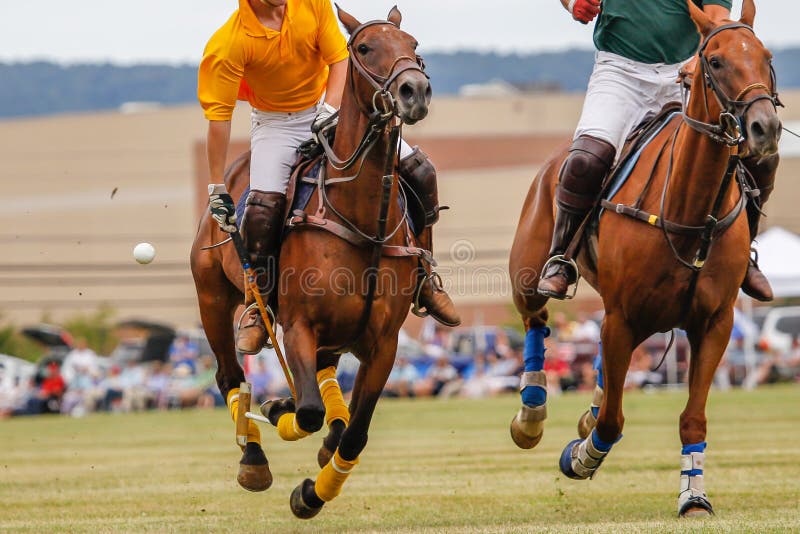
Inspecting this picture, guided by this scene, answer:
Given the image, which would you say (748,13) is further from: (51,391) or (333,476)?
(51,391)

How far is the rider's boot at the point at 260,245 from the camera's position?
316 inches

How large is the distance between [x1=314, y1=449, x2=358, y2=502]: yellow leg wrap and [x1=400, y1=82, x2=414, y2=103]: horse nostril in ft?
7.83

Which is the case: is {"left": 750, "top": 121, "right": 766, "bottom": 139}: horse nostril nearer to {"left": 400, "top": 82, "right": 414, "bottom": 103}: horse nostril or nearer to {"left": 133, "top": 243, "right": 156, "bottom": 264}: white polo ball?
{"left": 400, "top": 82, "right": 414, "bottom": 103}: horse nostril

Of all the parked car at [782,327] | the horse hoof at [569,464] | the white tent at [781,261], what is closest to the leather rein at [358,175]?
the horse hoof at [569,464]

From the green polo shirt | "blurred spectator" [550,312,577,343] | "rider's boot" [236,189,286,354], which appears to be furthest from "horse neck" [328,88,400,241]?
"blurred spectator" [550,312,577,343]

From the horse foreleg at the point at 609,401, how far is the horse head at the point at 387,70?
2011 millimetres

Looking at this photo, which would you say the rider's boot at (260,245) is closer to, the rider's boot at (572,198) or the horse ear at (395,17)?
the horse ear at (395,17)

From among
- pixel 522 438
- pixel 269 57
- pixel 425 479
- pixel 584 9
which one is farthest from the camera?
pixel 425 479

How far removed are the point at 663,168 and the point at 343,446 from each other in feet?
8.31

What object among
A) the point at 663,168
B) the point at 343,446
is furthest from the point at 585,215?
the point at 343,446

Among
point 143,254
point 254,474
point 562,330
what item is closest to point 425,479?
point 254,474

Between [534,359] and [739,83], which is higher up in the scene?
[739,83]

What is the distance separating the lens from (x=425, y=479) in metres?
11.4

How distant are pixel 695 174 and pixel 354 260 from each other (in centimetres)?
203
